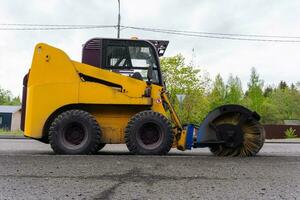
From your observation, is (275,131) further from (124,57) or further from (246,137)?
(124,57)

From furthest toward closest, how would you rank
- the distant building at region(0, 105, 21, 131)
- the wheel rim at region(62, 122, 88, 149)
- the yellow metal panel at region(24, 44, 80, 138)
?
the distant building at region(0, 105, 21, 131) → the yellow metal panel at region(24, 44, 80, 138) → the wheel rim at region(62, 122, 88, 149)

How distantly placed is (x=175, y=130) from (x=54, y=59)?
279 centimetres

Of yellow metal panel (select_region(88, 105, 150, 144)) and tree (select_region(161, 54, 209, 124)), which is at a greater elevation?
tree (select_region(161, 54, 209, 124))

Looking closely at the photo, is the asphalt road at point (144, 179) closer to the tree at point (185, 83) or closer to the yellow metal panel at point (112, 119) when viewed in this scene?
the yellow metal panel at point (112, 119)

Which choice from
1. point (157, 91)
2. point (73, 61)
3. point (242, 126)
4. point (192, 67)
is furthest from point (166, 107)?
point (192, 67)

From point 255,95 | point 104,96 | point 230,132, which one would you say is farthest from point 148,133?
point 255,95

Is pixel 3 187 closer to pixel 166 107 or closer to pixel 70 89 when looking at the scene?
pixel 70 89

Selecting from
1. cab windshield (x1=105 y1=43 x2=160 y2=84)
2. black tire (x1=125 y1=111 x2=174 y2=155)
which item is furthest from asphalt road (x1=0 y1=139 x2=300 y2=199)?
cab windshield (x1=105 y1=43 x2=160 y2=84)

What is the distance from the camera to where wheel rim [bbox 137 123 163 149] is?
7734 millimetres

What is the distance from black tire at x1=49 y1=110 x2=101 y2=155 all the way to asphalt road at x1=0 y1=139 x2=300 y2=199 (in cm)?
148

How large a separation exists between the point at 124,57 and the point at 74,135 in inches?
75.1

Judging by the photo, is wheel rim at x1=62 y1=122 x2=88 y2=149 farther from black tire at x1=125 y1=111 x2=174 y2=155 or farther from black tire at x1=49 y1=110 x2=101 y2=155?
black tire at x1=125 y1=111 x2=174 y2=155

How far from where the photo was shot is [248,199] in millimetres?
3824

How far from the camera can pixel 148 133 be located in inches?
308
